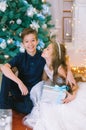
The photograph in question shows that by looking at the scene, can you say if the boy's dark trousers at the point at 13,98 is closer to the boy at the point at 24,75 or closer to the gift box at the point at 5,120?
the boy at the point at 24,75

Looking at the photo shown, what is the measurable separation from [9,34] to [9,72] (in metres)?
0.73

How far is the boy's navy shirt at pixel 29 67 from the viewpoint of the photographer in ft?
7.68

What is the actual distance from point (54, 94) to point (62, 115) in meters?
0.21

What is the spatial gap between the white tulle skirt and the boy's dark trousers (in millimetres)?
221

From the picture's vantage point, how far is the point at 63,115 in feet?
6.59

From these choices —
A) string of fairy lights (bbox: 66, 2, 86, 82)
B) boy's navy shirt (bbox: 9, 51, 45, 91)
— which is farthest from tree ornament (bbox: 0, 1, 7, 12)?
string of fairy lights (bbox: 66, 2, 86, 82)

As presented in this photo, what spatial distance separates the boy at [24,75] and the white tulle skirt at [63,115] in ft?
0.82

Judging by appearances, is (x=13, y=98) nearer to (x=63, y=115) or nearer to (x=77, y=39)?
(x=63, y=115)

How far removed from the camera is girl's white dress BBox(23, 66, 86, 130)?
77.7 inches

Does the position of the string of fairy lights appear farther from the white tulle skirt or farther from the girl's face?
the white tulle skirt

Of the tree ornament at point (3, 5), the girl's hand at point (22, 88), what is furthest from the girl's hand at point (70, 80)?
the tree ornament at point (3, 5)

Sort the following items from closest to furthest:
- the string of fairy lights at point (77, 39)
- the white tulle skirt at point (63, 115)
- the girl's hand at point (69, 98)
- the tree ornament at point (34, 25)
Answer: the white tulle skirt at point (63, 115)
the girl's hand at point (69, 98)
the tree ornament at point (34, 25)
the string of fairy lights at point (77, 39)

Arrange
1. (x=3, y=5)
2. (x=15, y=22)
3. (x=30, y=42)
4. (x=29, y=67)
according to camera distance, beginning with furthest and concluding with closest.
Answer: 1. (x=15, y=22)
2. (x=3, y=5)
3. (x=29, y=67)
4. (x=30, y=42)

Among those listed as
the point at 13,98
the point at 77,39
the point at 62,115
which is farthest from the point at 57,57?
the point at 77,39
